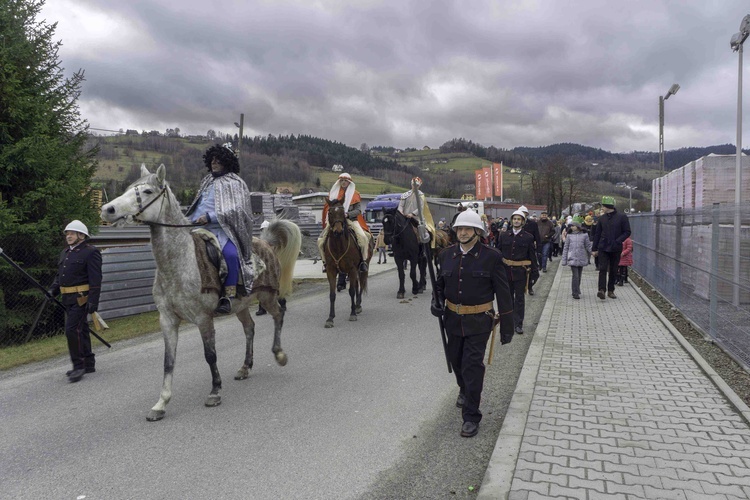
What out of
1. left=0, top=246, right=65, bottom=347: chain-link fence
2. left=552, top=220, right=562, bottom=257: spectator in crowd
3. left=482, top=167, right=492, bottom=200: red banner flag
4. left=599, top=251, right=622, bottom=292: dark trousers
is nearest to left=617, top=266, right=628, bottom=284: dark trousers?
left=599, top=251, right=622, bottom=292: dark trousers

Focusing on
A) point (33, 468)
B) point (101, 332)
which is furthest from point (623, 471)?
point (101, 332)

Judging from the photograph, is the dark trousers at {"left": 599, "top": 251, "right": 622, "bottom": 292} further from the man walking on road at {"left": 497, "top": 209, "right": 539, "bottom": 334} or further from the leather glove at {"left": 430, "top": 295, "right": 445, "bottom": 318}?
the leather glove at {"left": 430, "top": 295, "right": 445, "bottom": 318}

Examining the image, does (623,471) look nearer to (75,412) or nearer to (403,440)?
(403,440)

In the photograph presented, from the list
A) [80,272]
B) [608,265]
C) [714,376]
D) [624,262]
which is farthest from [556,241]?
[80,272]

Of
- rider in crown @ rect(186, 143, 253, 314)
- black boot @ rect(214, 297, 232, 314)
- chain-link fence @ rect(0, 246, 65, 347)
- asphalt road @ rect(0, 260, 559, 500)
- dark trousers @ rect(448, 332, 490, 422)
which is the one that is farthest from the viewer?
chain-link fence @ rect(0, 246, 65, 347)

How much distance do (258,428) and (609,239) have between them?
9363 mm

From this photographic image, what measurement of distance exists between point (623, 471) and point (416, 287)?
994 cm

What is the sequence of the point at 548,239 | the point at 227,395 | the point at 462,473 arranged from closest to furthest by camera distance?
the point at 462,473, the point at 227,395, the point at 548,239

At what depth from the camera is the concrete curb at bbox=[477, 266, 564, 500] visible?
11.7 feet

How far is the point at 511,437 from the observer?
Answer: 14.2 feet

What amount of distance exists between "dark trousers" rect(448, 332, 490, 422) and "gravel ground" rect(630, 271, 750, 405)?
2.81 m

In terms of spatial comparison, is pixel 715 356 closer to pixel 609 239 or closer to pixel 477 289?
pixel 477 289

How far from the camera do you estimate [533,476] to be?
11.9 ft

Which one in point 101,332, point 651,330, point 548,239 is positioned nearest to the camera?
point 651,330
